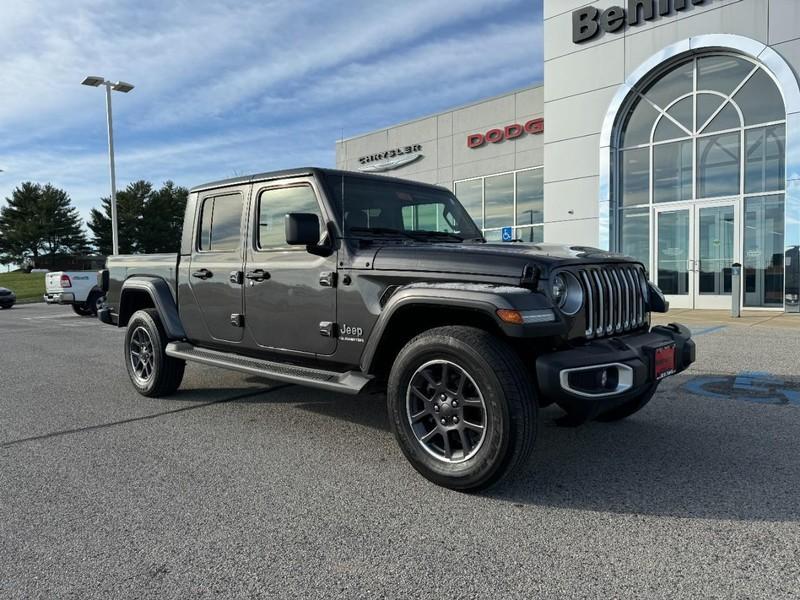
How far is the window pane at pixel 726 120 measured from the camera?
14.5 m

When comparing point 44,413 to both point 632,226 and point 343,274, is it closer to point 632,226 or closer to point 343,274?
point 343,274

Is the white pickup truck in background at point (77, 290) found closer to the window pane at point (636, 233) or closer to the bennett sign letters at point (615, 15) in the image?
the window pane at point (636, 233)

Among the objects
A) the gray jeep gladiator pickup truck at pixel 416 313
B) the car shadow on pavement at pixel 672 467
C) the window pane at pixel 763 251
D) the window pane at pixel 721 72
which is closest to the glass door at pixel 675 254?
the window pane at pixel 763 251

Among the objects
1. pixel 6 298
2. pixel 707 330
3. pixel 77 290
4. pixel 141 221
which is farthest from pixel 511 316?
pixel 141 221

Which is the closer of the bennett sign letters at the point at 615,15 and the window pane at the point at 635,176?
the bennett sign letters at the point at 615,15

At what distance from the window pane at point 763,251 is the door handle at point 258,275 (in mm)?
13548

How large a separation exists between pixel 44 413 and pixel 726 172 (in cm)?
1514

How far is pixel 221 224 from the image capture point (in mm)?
5059

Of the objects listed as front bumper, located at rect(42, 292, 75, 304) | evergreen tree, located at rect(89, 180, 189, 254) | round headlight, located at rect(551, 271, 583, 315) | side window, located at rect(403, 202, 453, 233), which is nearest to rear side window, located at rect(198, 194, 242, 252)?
side window, located at rect(403, 202, 453, 233)

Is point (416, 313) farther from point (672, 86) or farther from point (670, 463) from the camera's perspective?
point (672, 86)

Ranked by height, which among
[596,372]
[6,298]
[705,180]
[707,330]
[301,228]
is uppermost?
[705,180]

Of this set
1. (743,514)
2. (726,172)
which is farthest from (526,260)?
(726,172)

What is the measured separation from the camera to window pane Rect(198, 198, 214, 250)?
203 inches

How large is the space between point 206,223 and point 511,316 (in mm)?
3207
